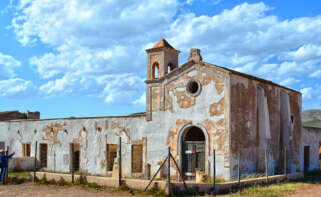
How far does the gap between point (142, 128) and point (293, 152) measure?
922 cm

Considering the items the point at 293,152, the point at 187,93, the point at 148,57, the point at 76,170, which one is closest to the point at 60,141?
the point at 76,170

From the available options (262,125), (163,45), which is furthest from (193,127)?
(163,45)

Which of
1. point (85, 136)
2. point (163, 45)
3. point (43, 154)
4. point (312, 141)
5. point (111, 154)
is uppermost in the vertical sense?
point (163, 45)

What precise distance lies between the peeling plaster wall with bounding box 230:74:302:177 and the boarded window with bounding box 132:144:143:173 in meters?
5.98

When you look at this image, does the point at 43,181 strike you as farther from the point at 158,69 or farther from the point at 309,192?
the point at 309,192

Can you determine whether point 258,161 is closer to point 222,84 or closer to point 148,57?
point 222,84

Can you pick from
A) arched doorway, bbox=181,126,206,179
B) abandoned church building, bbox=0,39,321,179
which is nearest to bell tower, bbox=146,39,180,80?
abandoned church building, bbox=0,39,321,179

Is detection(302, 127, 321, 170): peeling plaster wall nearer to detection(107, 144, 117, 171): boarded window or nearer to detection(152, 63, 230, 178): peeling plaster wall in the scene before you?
detection(152, 63, 230, 178): peeling plaster wall

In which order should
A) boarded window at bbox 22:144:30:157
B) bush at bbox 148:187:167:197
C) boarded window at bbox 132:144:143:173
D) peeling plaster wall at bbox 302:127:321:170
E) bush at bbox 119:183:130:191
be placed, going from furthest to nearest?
boarded window at bbox 22:144:30:157 → peeling plaster wall at bbox 302:127:321:170 → boarded window at bbox 132:144:143:173 → bush at bbox 119:183:130:191 → bush at bbox 148:187:167:197

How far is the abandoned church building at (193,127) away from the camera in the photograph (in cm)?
1723

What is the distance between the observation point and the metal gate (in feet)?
58.0

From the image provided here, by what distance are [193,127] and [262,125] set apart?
3.69 metres

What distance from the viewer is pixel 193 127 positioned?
1897 centimetres

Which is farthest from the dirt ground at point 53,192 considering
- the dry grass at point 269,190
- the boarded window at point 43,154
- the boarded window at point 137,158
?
the boarded window at point 43,154
